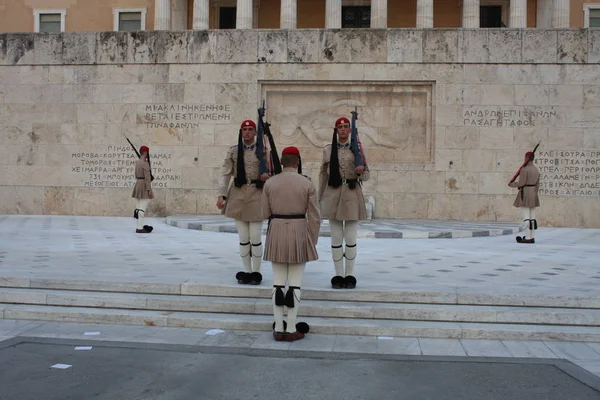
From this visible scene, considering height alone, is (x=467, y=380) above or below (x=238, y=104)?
below

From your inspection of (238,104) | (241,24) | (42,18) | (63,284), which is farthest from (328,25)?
(63,284)

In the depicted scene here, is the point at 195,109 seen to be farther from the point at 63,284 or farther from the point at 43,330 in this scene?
the point at 43,330

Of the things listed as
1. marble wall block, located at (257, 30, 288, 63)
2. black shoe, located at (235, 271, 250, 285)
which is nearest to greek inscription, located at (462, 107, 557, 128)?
marble wall block, located at (257, 30, 288, 63)

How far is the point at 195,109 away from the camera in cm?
1853

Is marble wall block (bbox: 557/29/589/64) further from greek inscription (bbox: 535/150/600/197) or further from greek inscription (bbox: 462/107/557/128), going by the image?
greek inscription (bbox: 535/150/600/197)

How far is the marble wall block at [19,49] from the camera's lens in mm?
19297

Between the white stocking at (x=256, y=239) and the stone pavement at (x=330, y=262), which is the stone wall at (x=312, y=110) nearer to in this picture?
the stone pavement at (x=330, y=262)

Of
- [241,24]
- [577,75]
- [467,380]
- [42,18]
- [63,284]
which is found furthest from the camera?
[42,18]

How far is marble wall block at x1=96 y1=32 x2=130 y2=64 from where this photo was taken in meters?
18.9

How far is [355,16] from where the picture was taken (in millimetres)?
31719

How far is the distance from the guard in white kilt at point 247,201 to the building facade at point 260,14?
894 inches

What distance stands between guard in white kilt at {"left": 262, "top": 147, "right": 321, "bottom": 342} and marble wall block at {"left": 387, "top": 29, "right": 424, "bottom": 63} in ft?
43.8

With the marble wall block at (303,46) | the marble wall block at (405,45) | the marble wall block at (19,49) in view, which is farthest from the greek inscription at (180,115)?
the marble wall block at (405,45)

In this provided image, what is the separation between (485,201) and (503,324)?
12075 millimetres
